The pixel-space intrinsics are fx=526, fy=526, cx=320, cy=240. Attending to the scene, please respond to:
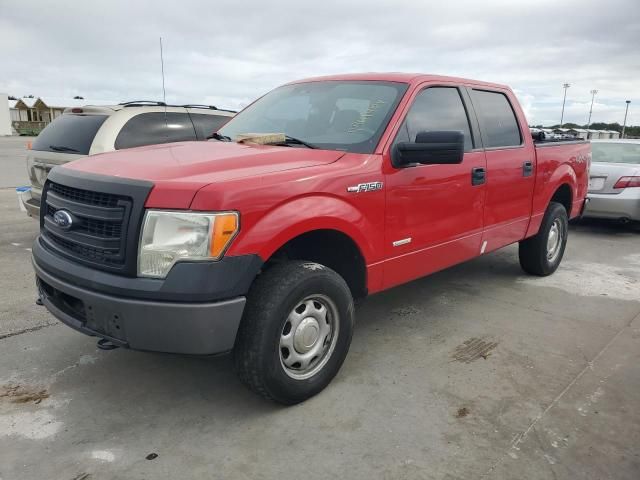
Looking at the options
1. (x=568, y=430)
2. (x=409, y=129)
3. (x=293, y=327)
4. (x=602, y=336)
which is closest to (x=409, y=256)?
(x=409, y=129)

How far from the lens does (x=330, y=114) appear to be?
3.73 m

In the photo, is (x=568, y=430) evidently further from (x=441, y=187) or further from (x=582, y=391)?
(x=441, y=187)

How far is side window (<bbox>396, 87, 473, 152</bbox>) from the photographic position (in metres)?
3.62

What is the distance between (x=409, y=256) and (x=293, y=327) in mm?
1145

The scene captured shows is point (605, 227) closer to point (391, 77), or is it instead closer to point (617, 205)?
point (617, 205)

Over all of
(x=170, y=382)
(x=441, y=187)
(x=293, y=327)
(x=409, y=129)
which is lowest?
(x=170, y=382)

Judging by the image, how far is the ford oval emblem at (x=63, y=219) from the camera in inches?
110

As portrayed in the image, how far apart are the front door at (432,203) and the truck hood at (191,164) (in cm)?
56

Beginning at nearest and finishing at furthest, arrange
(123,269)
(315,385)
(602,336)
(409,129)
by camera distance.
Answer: (123,269) < (315,385) < (409,129) < (602,336)

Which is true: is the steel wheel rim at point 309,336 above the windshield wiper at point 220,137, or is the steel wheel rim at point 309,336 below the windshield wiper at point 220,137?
below

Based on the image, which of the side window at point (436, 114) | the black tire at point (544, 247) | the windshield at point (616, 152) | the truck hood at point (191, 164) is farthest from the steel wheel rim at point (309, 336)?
the windshield at point (616, 152)

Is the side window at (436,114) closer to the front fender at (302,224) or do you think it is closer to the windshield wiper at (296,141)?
the windshield wiper at (296,141)

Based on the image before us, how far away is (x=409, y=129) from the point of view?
360 centimetres

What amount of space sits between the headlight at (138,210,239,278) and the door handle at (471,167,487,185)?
7.66ft
